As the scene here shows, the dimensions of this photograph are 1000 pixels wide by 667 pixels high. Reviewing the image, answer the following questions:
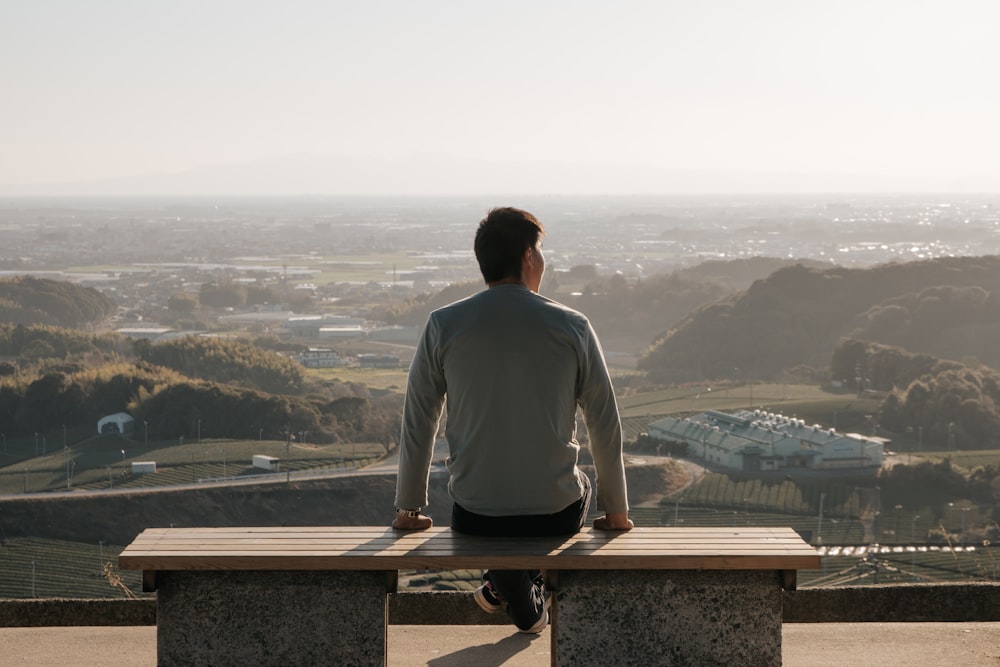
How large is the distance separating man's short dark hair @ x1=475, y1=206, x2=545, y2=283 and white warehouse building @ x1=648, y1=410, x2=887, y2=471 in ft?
117

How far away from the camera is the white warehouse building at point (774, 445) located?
128 ft

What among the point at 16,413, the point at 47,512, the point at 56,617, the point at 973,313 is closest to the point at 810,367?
the point at 973,313

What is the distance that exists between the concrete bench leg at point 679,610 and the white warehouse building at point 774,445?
35.3 m

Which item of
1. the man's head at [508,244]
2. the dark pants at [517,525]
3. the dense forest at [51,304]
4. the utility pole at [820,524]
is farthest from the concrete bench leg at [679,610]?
the dense forest at [51,304]

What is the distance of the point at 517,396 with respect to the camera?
3.52 metres

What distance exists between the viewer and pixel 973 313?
218 ft

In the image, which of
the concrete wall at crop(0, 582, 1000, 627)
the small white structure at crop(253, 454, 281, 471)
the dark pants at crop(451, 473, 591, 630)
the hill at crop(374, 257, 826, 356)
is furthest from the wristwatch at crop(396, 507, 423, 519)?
the hill at crop(374, 257, 826, 356)

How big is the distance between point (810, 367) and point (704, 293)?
21.5m

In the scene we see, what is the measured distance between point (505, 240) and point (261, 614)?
1.20m

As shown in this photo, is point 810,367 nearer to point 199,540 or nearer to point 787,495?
point 787,495

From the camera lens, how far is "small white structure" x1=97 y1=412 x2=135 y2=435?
49.4 metres

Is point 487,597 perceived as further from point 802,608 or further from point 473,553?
point 802,608

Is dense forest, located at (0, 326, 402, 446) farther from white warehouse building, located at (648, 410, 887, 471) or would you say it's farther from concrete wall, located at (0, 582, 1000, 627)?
concrete wall, located at (0, 582, 1000, 627)

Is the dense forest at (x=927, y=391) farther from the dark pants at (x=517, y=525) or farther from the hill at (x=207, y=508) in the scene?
the dark pants at (x=517, y=525)
